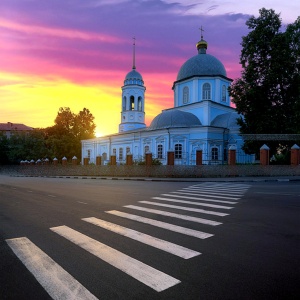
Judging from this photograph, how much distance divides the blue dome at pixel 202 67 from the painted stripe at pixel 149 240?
38.4 metres

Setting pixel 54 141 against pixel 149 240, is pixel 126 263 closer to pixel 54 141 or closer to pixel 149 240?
pixel 149 240

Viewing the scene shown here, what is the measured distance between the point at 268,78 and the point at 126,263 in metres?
27.2

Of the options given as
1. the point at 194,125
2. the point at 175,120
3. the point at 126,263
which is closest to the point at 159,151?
the point at 175,120

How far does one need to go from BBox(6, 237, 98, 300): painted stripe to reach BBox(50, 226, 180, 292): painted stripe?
0.67 m

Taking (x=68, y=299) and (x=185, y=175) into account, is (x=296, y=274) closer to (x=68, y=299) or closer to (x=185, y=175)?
(x=68, y=299)

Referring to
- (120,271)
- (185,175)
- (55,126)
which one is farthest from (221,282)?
(55,126)

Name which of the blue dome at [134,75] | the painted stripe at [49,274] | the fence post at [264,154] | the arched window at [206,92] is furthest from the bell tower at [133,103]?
the painted stripe at [49,274]

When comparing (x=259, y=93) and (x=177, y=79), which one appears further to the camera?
(x=177, y=79)

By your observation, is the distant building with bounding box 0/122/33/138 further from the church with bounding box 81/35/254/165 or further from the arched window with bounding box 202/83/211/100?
the arched window with bounding box 202/83/211/100

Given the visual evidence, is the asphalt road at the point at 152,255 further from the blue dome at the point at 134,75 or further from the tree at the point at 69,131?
the tree at the point at 69,131

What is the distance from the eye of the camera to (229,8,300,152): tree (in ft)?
87.9

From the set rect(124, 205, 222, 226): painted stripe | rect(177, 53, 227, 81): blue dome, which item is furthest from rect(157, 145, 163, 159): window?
rect(124, 205, 222, 226): painted stripe

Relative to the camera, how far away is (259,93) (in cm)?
2739

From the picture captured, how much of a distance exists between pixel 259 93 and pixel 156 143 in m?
16.2
